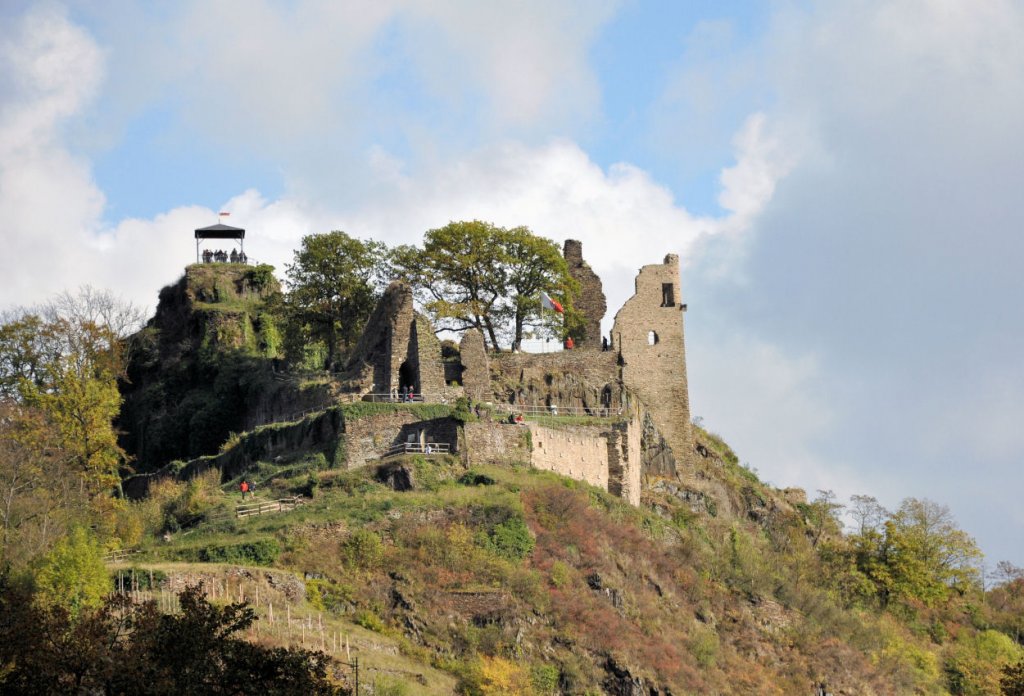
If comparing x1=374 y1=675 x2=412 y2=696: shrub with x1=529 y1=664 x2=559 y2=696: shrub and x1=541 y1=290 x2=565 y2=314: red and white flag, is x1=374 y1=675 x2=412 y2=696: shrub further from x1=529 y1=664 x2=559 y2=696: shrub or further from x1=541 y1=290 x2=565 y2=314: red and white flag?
x1=541 y1=290 x2=565 y2=314: red and white flag

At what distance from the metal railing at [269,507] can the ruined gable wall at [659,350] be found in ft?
73.3

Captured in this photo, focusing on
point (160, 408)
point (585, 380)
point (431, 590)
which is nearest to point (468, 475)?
point (431, 590)

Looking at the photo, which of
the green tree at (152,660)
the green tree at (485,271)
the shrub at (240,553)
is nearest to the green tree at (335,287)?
the green tree at (485,271)

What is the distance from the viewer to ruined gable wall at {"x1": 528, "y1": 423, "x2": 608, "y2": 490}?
203 ft

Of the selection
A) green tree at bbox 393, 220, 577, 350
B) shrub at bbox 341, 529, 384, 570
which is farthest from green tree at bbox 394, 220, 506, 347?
shrub at bbox 341, 529, 384, 570

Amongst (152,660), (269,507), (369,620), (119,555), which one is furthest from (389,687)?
(269,507)

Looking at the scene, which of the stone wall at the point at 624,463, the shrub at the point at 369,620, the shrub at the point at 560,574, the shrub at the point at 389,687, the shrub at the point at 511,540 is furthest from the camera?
the stone wall at the point at 624,463

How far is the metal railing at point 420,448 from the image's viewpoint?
5844 centimetres

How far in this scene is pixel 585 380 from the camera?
2785 inches

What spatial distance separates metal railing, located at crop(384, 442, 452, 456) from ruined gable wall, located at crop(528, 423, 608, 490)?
3.80 meters

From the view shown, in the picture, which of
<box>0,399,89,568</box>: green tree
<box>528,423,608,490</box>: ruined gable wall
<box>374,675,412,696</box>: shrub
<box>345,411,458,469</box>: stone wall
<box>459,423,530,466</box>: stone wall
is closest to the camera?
<box>374,675,412,696</box>: shrub

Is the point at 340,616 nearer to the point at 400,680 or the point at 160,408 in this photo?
the point at 400,680

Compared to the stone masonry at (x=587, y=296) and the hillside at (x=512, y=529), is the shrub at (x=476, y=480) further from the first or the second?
the stone masonry at (x=587, y=296)

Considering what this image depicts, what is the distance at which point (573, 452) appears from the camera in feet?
208
